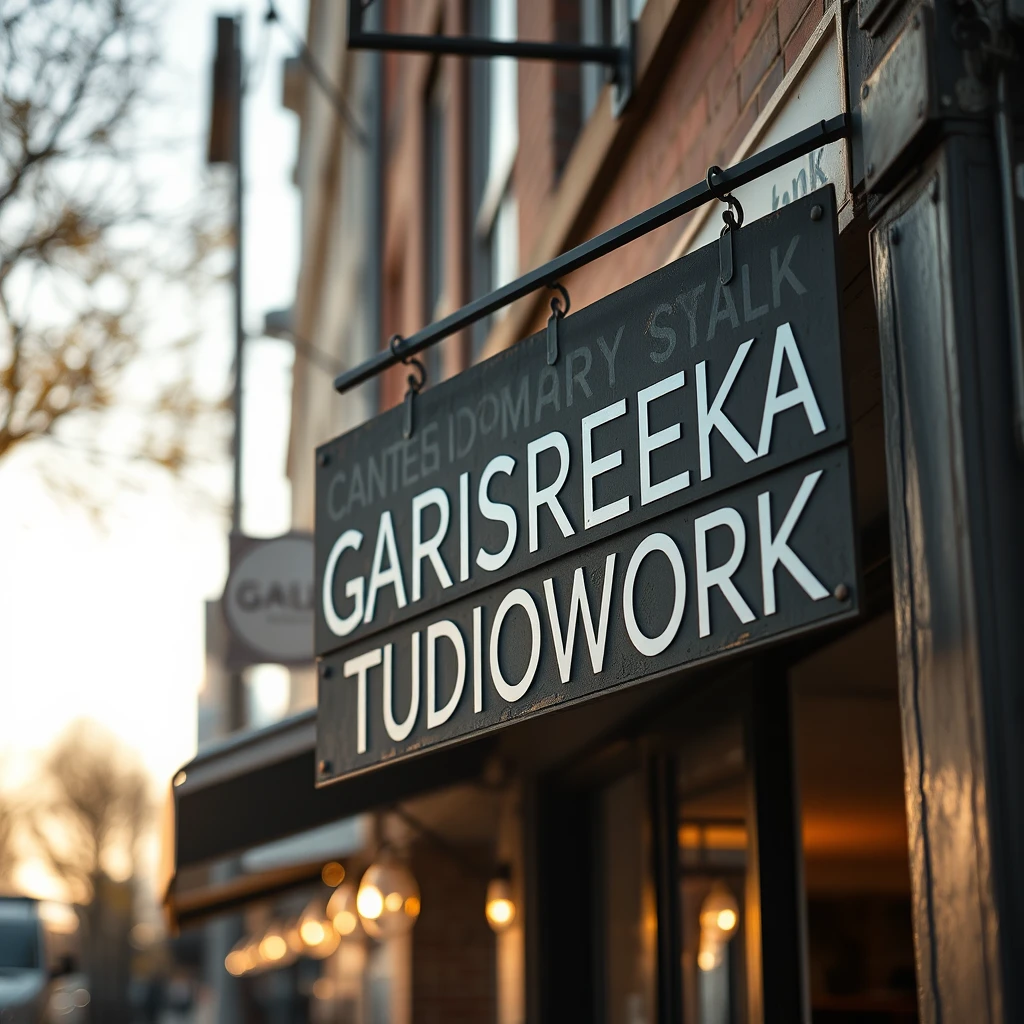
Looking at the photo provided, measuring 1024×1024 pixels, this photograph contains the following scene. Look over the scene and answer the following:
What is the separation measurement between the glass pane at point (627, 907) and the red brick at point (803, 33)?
3147mm

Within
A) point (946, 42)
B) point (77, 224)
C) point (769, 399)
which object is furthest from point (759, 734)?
point (77, 224)

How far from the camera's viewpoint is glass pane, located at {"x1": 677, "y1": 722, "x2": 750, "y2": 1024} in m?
5.17

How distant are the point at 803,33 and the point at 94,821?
5615 centimetres

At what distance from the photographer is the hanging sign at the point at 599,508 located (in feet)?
7.89

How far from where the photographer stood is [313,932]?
1174 cm

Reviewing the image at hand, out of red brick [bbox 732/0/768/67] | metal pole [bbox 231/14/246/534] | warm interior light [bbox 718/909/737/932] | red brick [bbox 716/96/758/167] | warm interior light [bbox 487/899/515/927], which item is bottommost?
warm interior light [bbox 718/909/737/932]

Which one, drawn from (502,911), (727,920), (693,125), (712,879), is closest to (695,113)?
(693,125)

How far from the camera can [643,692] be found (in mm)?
5355

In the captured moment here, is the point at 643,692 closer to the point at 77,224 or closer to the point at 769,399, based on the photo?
the point at 769,399

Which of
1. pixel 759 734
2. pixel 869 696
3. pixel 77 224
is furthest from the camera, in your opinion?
pixel 77 224

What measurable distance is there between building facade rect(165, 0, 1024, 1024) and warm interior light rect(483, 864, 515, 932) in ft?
0.13

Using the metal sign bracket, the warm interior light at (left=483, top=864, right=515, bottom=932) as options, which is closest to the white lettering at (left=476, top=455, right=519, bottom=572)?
Answer: the metal sign bracket

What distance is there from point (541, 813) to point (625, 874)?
0.80 m

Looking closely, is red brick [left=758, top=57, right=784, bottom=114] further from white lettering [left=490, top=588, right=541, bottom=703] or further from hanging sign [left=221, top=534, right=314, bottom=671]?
hanging sign [left=221, top=534, right=314, bottom=671]
